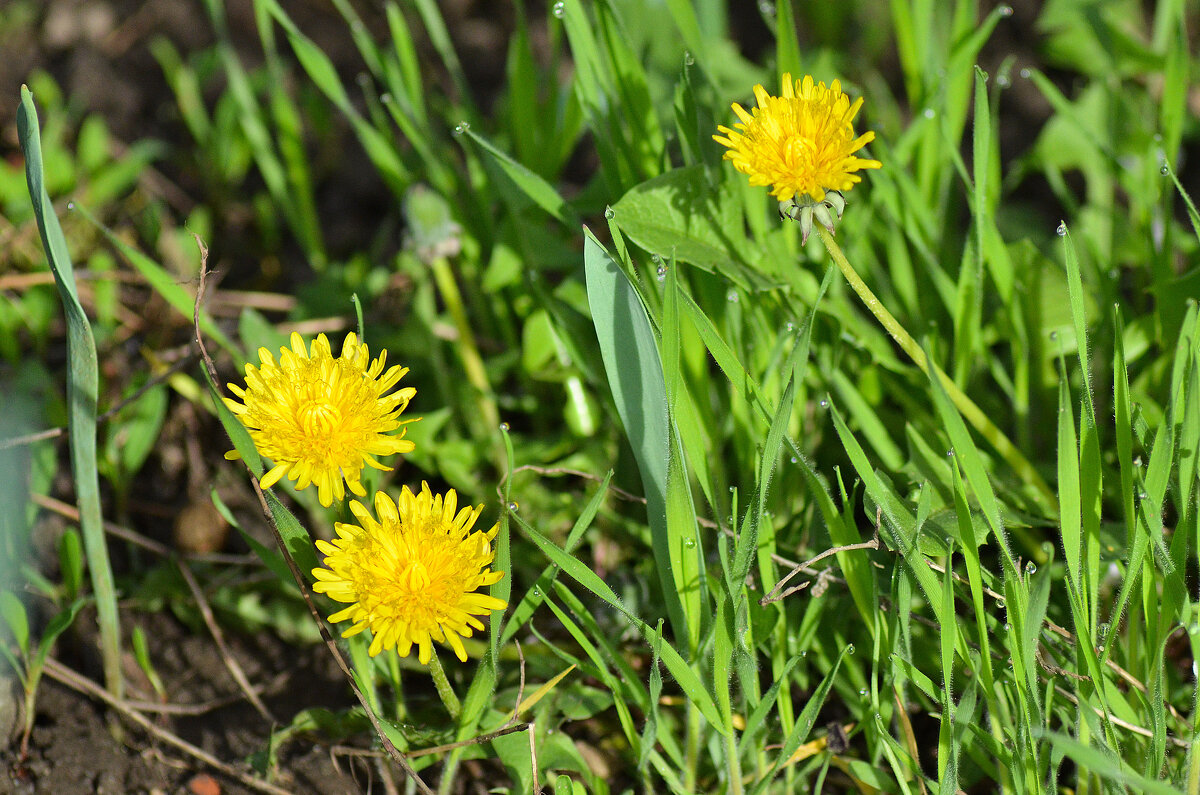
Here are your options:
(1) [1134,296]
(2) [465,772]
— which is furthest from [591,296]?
(1) [1134,296]

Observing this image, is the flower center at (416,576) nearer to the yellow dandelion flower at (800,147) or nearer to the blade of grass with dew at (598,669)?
the blade of grass with dew at (598,669)

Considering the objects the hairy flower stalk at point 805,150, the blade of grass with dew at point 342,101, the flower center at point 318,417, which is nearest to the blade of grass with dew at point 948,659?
the hairy flower stalk at point 805,150

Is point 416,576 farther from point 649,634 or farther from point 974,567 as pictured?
point 974,567

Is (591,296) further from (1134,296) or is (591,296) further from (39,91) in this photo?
(39,91)

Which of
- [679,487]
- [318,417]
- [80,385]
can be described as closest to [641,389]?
[679,487]

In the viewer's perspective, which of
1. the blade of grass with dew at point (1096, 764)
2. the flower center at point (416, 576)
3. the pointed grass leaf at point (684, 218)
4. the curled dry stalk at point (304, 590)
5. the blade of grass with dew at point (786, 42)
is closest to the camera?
the blade of grass with dew at point (1096, 764)

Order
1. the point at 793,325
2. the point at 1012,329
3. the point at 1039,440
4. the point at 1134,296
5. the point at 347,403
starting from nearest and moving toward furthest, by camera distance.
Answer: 1. the point at 347,403
2. the point at 793,325
3. the point at 1012,329
4. the point at 1039,440
5. the point at 1134,296

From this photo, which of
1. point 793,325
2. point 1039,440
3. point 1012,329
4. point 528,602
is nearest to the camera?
point 528,602
